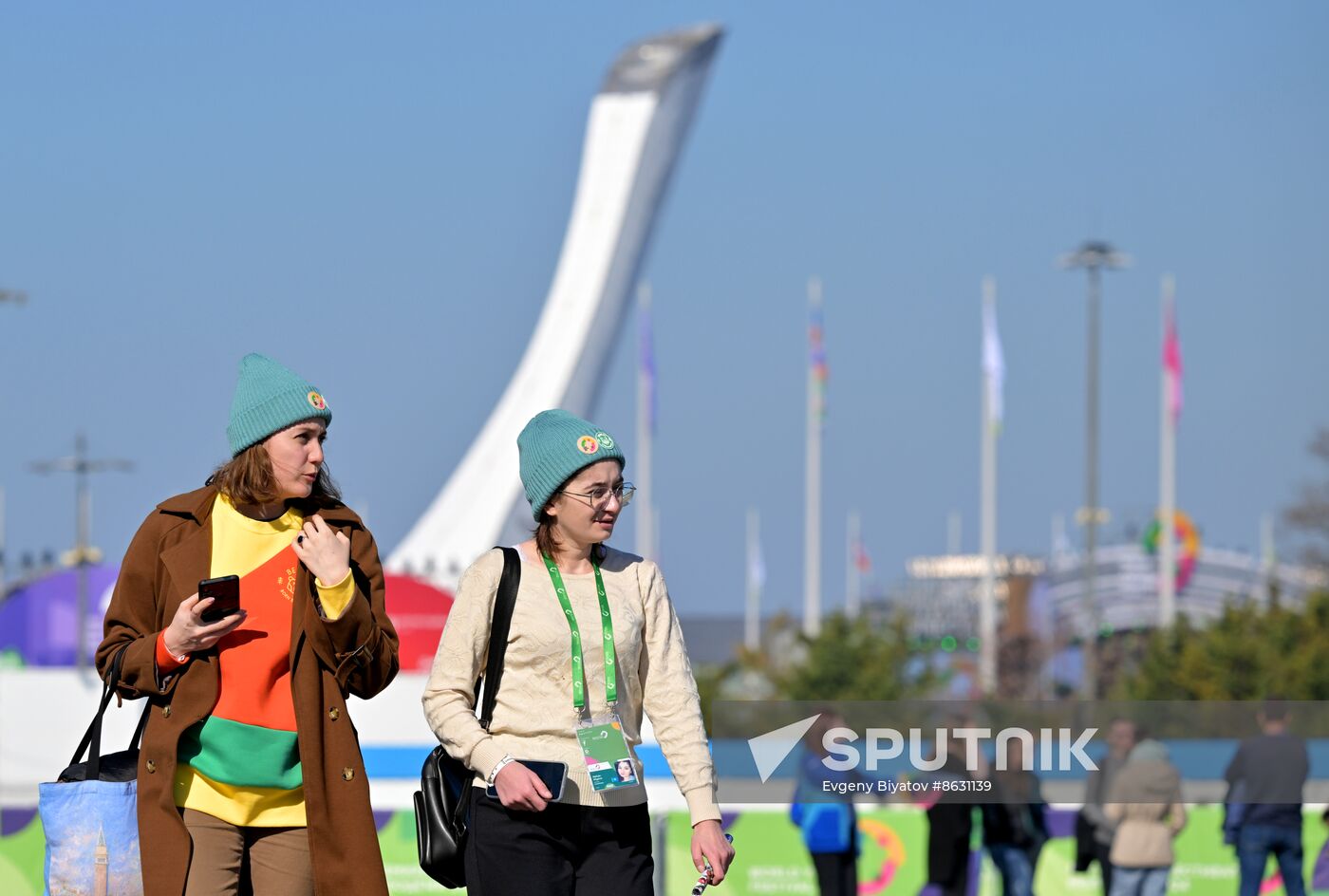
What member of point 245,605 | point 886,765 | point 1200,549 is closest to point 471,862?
point 245,605

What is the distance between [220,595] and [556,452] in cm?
74

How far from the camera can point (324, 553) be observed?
432 centimetres

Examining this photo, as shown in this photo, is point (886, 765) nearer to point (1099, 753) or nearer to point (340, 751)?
point (1099, 753)

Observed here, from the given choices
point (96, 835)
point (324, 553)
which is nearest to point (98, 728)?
point (96, 835)

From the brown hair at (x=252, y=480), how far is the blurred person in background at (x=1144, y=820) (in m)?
6.39

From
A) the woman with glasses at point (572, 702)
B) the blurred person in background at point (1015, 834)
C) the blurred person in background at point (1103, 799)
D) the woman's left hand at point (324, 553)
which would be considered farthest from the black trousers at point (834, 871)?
the woman's left hand at point (324, 553)

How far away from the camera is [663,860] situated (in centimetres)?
955

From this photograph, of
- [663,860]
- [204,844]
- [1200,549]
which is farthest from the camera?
[1200,549]

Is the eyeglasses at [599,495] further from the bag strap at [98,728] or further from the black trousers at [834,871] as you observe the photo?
the black trousers at [834,871]

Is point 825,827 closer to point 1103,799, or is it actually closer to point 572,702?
point 1103,799

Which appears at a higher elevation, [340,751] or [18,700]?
[340,751]

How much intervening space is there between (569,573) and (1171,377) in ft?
139

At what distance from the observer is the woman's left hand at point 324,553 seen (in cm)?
430

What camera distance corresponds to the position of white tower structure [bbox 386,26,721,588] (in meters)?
62.4
